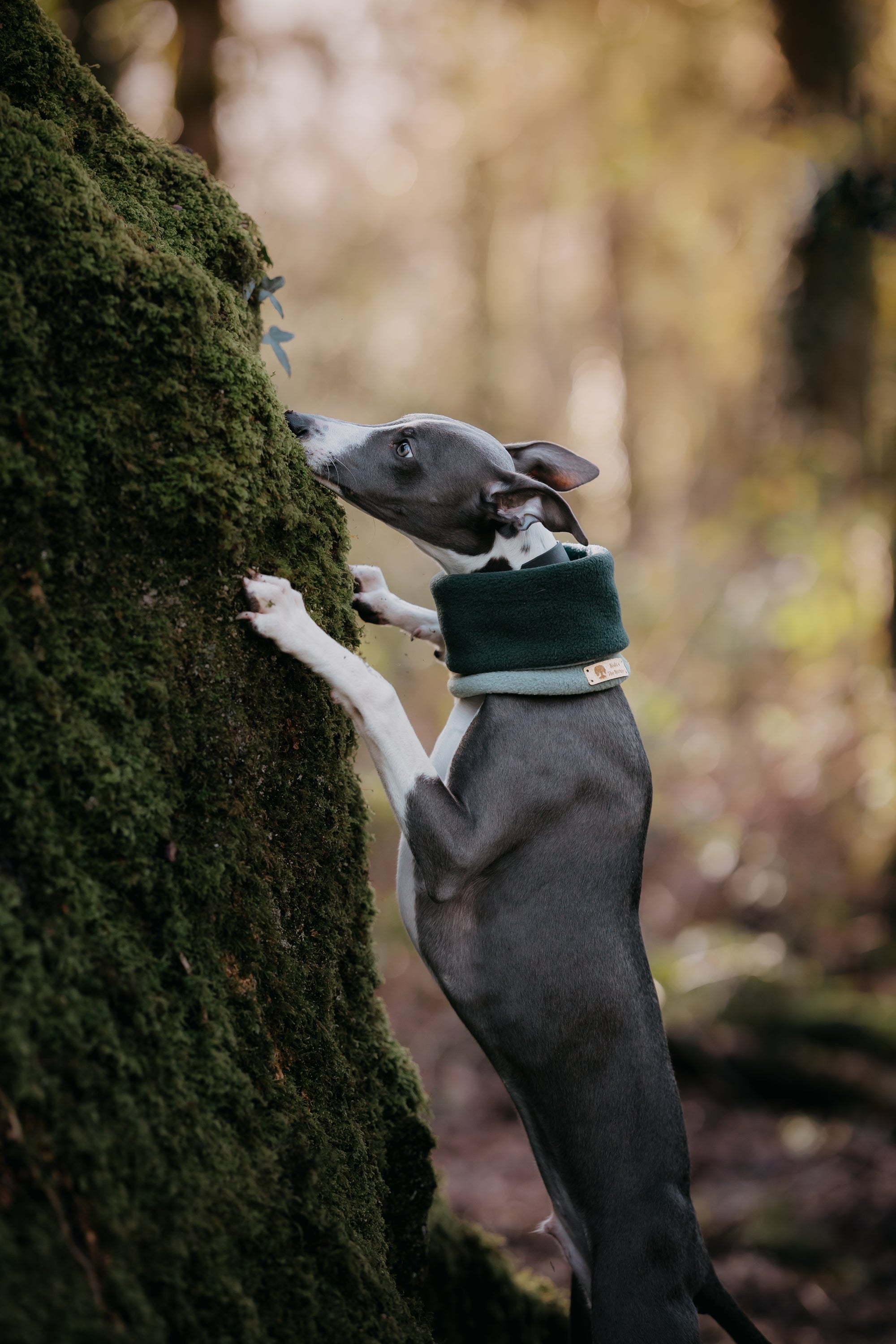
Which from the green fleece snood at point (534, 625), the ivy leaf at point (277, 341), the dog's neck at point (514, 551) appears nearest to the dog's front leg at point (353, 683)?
the green fleece snood at point (534, 625)

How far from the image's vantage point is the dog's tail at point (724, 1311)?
3.04m

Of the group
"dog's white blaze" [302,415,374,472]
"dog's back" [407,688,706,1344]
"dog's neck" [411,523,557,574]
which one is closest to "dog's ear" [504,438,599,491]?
"dog's neck" [411,523,557,574]

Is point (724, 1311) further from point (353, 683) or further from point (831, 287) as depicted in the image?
point (831, 287)

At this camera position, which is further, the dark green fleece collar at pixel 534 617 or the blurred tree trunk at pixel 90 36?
the blurred tree trunk at pixel 90 36

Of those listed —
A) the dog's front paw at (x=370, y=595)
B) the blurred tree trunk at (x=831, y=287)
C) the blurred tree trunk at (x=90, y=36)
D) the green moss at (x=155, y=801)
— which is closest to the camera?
the green moss at (x=155, y=801)

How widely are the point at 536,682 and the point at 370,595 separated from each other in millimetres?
705

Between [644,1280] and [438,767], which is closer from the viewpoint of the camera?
[644,1280]

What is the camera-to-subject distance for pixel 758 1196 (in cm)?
641

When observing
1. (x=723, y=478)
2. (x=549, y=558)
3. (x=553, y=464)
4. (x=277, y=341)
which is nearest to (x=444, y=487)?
(x=549, y=558)

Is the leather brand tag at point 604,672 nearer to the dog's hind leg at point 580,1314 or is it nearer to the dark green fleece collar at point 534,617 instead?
the dark green fleece collar at point 534,617

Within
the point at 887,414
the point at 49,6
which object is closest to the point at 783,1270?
the point at 887,414

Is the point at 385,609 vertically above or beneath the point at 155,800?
above

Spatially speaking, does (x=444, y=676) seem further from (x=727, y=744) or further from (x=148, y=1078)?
(x=148, y=1078)

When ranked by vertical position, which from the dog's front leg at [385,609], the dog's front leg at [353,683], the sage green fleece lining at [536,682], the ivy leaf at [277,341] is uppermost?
the ivy leaf at [277,341]
